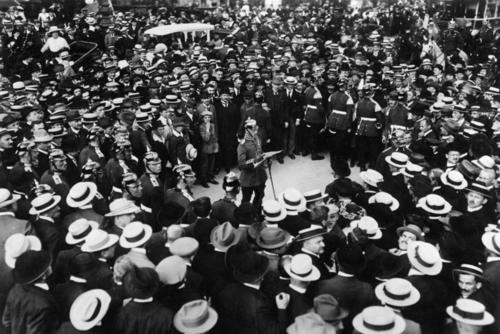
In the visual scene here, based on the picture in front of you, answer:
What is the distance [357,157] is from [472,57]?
941 centimetres

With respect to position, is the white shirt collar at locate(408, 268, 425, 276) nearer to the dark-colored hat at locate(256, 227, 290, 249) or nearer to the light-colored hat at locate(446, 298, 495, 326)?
the light-colored hat at locate(446, 298, 495, 326)

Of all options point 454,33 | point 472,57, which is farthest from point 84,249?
point 454,33

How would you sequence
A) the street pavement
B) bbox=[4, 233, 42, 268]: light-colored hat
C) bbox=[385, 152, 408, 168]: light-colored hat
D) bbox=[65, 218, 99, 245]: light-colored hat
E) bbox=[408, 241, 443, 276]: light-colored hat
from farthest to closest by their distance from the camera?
the street pavement
bbox=[385, 152, 408, 168]: light-colored hat
bbox=[65, 218, 99, 245]: light-colored hat
bbox=[4, 233, 42, 268]: light-colored hat
bbox=[408, 241, 443, 276]: light-colored hat

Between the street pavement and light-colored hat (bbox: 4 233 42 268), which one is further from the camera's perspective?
the street pavement

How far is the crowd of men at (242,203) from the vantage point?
344 centimetres

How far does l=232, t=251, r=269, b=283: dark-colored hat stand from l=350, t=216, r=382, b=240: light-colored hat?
1382mm

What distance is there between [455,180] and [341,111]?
3.96m

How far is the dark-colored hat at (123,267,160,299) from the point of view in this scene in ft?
10.5

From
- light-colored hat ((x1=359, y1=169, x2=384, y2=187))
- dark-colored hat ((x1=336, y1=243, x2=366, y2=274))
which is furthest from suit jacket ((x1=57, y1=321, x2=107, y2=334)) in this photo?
light-colored hat ((x1=359, y1=169, x2=384, y2=187))

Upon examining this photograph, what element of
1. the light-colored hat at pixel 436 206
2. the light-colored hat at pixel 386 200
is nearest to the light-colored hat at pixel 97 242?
the light-colored hat at pixel 386 200

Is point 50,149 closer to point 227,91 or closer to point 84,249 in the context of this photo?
point 84,249

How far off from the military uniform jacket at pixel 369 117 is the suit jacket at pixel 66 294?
682 cm

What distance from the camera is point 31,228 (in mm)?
4648

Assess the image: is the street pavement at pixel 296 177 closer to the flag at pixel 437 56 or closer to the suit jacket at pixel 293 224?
the suit jacket at pixel 293 224
